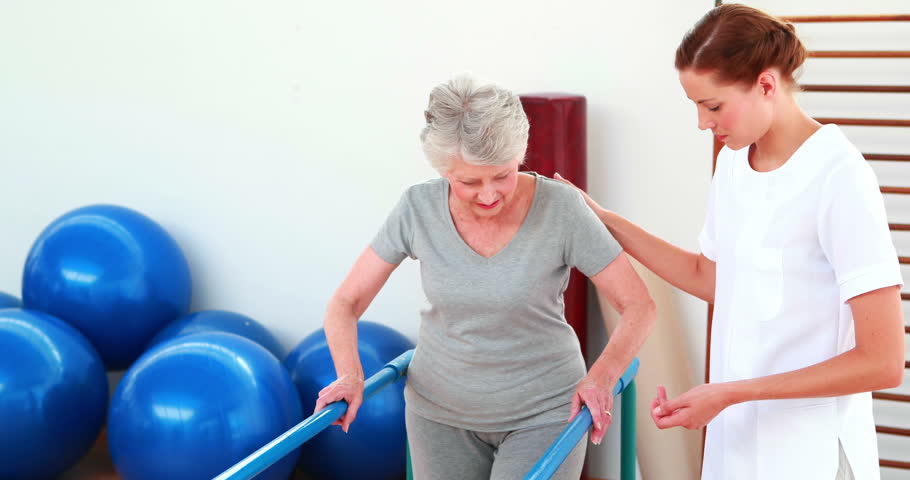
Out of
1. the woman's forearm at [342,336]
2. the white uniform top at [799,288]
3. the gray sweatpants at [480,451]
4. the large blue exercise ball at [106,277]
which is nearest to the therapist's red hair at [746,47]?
the white uniform top at [799,288]

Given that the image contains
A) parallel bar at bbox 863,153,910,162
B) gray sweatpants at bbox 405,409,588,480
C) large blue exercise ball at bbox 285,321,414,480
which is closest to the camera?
gray sweatpants at bbox 405,409,588,480

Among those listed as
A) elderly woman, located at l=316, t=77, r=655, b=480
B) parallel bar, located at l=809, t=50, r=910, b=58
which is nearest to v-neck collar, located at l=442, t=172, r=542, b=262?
elderly woman, located at l=316, t=77, r=655, b=480

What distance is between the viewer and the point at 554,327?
1.91m

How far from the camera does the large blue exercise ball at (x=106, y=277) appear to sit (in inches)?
135

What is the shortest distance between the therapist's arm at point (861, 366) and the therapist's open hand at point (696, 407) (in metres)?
0.02

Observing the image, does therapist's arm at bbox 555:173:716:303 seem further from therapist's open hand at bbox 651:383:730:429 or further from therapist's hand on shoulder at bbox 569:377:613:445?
therapist's open hand at bbox 651:383:730:429

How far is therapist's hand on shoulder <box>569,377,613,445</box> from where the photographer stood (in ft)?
5.83

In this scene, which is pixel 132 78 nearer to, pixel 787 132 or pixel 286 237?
pixel 286 237

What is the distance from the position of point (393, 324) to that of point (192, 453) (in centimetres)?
103

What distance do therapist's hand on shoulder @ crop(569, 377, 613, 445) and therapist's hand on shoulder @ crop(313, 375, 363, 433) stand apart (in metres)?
0.44

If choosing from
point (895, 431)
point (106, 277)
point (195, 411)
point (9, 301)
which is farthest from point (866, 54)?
point (9, 301)

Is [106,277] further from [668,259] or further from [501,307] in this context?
[668,259]

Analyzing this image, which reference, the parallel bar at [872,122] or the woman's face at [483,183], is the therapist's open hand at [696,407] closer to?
Answer: the woman's face at [483,183]

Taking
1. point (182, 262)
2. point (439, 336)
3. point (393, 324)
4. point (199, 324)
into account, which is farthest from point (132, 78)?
point (439, 336)
